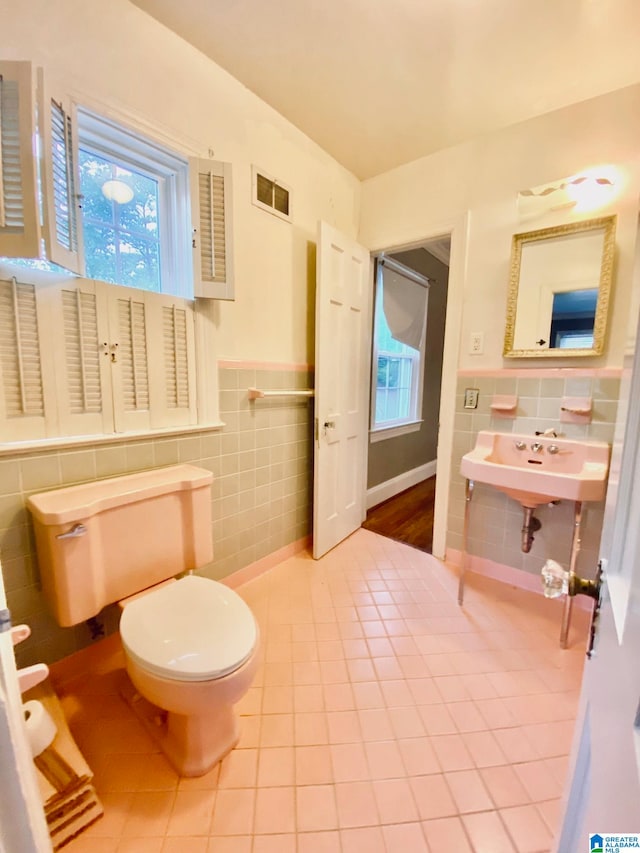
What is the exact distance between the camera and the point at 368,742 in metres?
1.11

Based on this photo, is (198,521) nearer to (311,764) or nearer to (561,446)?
(311,764)

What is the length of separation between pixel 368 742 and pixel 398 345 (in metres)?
2.96

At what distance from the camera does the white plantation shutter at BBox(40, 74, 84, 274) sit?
1010 millimetres

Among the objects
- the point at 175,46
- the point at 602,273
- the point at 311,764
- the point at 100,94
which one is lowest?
the point at 311,764

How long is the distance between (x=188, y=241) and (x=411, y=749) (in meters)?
2.05

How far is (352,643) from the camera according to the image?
1.53 meters

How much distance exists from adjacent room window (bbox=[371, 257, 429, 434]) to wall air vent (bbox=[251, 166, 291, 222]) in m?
0.94

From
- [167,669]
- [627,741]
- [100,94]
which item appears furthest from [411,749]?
[100,94]

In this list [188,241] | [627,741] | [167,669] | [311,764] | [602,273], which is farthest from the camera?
[602,273]

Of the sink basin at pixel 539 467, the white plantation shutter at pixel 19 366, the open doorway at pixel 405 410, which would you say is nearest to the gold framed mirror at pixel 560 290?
the sink basin at pixel 539 467

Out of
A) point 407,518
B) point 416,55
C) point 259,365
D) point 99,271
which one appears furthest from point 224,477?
point 416,55

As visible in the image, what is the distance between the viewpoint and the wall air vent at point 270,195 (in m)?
1.73

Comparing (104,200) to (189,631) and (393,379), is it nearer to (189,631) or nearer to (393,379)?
(189,631)

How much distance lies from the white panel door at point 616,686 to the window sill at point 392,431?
7.95 feet
